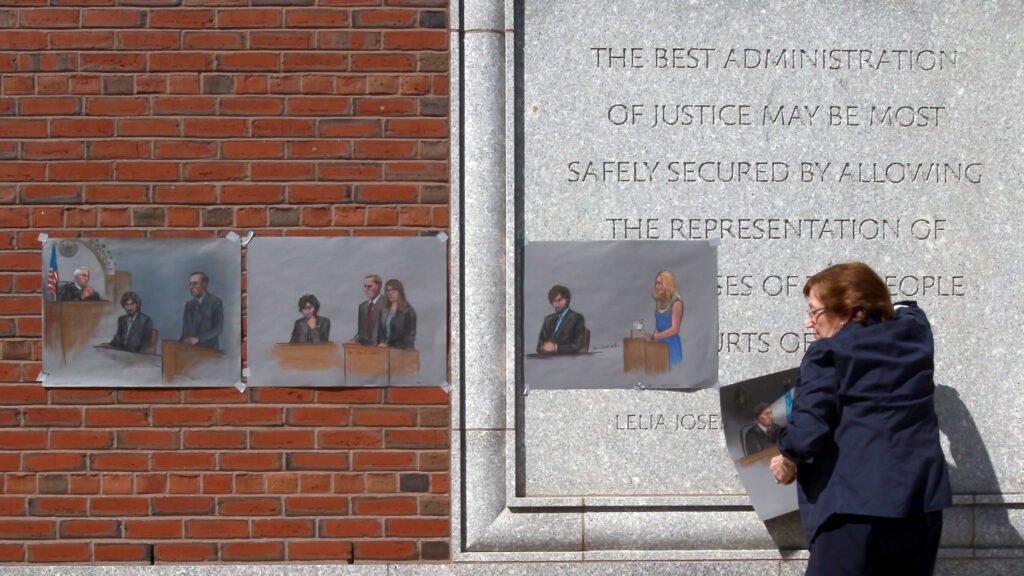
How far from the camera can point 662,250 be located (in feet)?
13.8

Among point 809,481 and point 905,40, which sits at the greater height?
point 905,40

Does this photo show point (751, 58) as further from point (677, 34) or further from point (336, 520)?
point (336, 520)

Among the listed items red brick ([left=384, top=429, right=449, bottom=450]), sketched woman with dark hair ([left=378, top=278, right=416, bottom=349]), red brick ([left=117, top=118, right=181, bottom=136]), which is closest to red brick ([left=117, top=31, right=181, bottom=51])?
red brick ([left=117, top=118, right=181, bottom=136])

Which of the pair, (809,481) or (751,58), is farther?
(751,58)

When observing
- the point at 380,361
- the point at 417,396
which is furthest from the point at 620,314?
the point at 380,361

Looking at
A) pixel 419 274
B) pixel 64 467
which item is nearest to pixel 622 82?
pixel 419 274

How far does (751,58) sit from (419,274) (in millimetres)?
1585

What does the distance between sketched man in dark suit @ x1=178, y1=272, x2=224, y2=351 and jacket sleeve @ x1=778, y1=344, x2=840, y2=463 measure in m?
2.22

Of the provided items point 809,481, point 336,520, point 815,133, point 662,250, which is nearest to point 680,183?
point 662,250

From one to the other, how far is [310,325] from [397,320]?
0.34 meters

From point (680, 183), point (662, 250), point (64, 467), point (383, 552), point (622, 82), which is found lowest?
point (383, 552)

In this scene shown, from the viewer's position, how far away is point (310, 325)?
4.18 m

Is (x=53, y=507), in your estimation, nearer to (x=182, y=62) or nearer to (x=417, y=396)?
(x=417, y=396)

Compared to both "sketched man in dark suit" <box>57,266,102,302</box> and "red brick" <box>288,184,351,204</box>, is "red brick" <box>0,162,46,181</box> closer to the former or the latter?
"sketched man in dark suit" <box>57,266,102,302</box>
